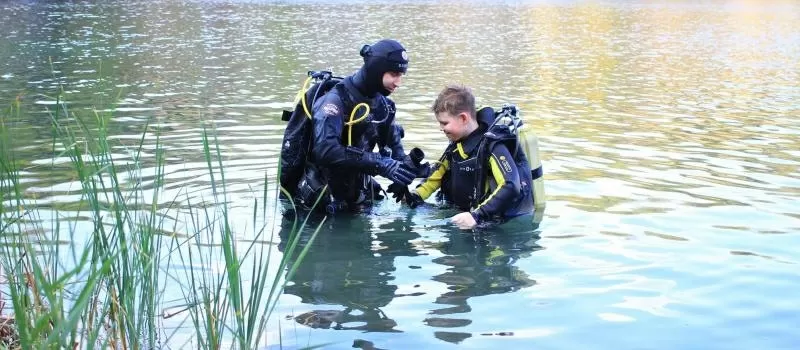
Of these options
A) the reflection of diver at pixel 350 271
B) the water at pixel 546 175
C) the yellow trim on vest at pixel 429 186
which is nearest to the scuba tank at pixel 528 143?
the water at pixel 546 175

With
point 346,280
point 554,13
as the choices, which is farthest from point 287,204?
point 554,13

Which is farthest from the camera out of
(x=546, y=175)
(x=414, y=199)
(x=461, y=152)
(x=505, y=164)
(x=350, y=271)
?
(x=546, y=175)

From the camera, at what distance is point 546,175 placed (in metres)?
8.80

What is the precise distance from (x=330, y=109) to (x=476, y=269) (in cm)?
155

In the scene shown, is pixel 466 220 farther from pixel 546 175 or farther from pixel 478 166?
pixel 546 175

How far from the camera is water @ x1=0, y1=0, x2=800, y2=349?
5.24 metres

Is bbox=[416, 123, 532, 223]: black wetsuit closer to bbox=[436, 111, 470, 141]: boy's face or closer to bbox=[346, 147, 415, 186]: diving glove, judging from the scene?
bbox=[436, 111, 470, 141]: boy's face

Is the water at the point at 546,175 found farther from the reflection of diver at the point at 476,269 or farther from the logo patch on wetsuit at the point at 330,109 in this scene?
the logo patch on wetsuit at the point at 330,109

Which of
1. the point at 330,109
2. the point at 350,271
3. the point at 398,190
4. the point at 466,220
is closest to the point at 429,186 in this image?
the point at 398,190

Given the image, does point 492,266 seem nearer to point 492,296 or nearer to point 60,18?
point 492,296

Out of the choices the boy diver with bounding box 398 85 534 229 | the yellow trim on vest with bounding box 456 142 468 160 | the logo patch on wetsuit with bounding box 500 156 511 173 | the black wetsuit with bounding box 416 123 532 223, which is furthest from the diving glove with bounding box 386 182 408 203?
the logo patch on wetsuit with bounding box 500 156 511 173

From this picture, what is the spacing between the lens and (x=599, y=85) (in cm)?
1625

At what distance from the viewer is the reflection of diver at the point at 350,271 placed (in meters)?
5.16

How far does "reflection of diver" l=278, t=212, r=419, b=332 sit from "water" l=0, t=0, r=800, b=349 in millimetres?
19
